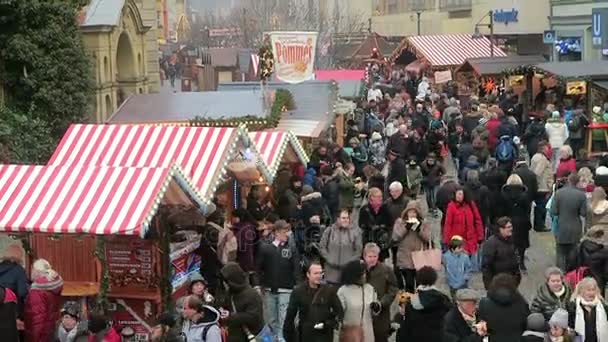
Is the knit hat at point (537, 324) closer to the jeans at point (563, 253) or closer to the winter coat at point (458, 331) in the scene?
the winter coat at point (458, 331)

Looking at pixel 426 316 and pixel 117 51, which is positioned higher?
pixel 117 51

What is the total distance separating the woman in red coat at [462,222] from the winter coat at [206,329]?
181 inches

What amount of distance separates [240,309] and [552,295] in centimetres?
264

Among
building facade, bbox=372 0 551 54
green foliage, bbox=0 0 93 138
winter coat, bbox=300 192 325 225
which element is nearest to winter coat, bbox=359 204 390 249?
winter coat, bbox=300 192 325 225

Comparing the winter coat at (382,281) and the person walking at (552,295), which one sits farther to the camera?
the winter coat at (382,281)

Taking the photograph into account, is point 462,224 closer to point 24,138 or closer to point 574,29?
point 24,138

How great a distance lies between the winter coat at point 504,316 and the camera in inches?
327

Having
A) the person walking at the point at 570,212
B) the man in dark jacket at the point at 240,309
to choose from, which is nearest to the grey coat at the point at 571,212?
the person walking at the point at 570,212

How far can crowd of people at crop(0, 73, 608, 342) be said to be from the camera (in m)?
8.56

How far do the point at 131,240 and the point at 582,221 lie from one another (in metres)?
6.07

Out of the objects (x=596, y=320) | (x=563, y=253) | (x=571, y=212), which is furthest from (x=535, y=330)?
(x=563, y=253)

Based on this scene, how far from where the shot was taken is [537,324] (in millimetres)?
8102

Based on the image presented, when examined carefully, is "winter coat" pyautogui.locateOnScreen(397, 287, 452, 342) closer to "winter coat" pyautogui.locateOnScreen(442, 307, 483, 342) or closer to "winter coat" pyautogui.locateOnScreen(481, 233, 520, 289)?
"winter coat" pyautogui.locateOnScreen(442, 307, 483, 342)

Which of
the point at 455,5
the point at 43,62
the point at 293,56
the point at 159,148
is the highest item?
the point at 455,5
